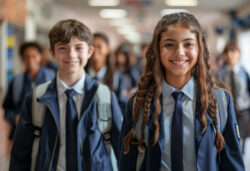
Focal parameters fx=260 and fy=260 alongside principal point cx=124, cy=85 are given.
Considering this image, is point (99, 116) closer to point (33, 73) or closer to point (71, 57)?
point (71, 57)

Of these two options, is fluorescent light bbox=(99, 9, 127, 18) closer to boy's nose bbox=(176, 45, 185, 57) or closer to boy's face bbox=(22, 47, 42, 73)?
boy's face bbox=(22, 47, 42, 73)

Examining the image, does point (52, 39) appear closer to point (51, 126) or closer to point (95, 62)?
point (51, 126)

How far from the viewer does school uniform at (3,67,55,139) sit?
2.61m

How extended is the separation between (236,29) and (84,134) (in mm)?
10132

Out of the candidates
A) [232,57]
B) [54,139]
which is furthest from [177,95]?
[232,57]

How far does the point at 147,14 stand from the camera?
12.2 meters

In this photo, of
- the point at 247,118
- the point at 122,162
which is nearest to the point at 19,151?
the point at 122,162

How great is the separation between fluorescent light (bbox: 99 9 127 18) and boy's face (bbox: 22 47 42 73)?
816cm

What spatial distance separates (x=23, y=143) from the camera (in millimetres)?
1489

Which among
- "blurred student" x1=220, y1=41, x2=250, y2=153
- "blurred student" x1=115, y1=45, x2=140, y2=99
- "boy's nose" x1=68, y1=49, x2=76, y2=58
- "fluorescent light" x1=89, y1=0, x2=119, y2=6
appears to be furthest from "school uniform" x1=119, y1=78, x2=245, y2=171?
"fluorescent light" x1=89, y1=0, x2=119, y2=6

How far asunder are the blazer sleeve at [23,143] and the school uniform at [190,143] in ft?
1.86

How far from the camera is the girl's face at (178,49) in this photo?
4.09ft

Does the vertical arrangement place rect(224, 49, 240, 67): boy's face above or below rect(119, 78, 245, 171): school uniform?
above

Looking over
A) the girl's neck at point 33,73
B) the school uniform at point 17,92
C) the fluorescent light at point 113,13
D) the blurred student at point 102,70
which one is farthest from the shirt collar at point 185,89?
the fluorescent light at point 113,13
